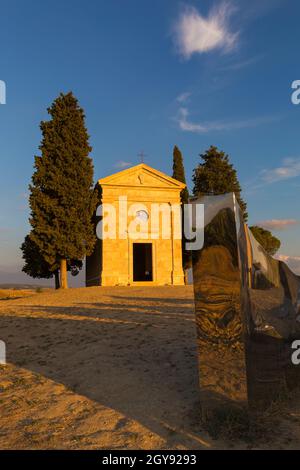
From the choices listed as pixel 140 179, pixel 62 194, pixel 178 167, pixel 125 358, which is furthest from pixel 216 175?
pixel 125 358

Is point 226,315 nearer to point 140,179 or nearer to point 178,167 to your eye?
point 140,179

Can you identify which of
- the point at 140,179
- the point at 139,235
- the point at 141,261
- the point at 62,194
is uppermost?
the point at 140,179

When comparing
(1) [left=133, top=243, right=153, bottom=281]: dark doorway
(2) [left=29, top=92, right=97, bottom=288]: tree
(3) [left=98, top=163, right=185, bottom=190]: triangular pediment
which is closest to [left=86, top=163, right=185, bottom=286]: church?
(3) [left=98, top=163, right=185, bottom=190]: triangular pediment

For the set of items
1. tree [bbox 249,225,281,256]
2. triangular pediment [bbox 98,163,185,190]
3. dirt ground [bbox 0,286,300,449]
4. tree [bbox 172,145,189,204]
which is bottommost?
dirt ground [bbox 0,286,300,449]

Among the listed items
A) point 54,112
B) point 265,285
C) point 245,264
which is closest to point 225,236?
point 245,264

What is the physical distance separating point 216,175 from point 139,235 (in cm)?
1188

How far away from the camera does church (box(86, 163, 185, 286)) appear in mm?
24656

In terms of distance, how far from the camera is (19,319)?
10.6 m

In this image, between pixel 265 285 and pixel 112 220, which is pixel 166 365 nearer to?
pixel 265 285

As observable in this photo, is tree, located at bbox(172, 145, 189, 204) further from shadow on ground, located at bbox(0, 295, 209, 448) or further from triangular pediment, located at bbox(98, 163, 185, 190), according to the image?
shadow on ground, located at bbox(0, 295, 209, 448)

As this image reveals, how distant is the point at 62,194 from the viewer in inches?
927

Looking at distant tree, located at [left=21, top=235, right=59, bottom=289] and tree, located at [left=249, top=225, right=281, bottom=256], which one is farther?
tree, located at [left=249, top=225, right=281, bottom=256]

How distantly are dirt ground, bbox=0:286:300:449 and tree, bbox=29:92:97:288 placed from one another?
13.9 metres

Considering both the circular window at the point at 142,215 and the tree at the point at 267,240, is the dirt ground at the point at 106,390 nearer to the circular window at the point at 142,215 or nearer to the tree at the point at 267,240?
the circular window at the point at 142,215
